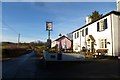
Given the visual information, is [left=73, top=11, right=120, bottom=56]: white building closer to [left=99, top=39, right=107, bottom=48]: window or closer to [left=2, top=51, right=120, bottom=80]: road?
[left=99, top=39, right=107, bottom=48]: window

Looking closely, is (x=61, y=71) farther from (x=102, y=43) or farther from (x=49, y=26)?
(x=102, y=43)

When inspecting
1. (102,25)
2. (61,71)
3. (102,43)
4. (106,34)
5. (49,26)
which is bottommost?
(61,71)

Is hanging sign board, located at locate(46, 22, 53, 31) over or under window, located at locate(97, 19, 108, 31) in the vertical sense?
under

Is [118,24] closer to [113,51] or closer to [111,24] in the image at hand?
[111,24]

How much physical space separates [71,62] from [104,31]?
1193cm

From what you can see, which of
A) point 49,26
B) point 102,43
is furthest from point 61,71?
point 102,43

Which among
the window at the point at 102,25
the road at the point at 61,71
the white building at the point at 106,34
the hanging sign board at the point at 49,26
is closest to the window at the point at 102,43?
the white building at the point at 106,34

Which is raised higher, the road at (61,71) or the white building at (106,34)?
the white building at (106,34)

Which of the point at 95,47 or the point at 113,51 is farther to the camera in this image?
the point at 95,47

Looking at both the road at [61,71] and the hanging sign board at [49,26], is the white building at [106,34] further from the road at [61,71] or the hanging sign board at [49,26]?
the road at [61,71]

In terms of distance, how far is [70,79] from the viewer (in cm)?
1072

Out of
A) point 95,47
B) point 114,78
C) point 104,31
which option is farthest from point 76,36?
point 114,78

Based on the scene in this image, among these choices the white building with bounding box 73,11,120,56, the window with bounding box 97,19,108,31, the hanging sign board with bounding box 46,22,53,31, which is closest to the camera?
the hanging sign board with bounding box 46,22,53,31

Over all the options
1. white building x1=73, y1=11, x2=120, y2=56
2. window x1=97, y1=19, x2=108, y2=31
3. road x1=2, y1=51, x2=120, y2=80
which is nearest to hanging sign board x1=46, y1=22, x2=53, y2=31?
road x1=2, y1=51, x2=120, y2=80
